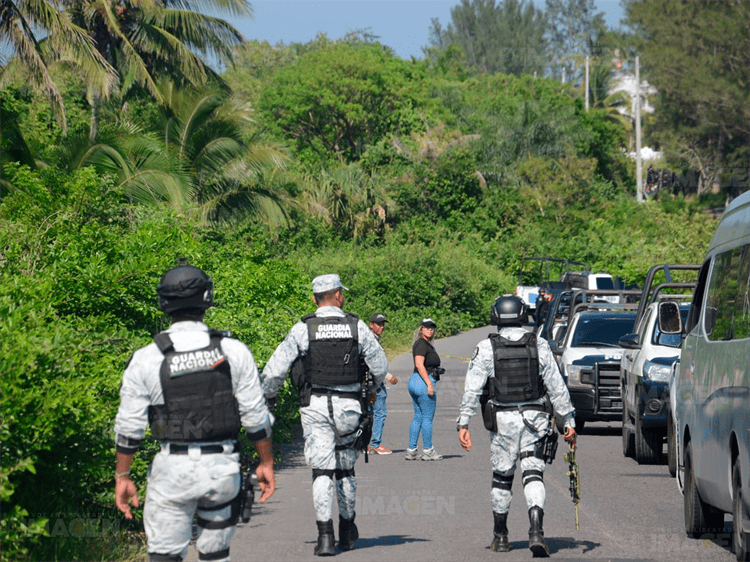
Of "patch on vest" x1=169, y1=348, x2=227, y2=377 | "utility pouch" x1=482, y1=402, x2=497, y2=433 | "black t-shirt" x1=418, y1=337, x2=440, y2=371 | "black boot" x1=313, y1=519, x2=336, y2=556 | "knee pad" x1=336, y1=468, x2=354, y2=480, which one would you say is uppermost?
"black t-shirt" x1=418, y1=337, x2=440, y2=371

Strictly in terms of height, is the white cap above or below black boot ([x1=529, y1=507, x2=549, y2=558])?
above

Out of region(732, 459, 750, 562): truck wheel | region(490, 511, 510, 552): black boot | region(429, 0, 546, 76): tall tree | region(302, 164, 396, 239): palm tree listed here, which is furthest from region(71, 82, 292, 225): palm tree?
region(429, 0, 546, 76): tall tree

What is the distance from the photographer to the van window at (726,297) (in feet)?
23.1

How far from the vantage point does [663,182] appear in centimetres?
4922

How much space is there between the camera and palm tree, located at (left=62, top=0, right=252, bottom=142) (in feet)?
90.0

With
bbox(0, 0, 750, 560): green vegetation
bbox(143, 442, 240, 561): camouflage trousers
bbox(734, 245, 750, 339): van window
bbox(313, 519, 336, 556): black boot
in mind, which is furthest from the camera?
bbox(313, 519, 336, 556): black boot

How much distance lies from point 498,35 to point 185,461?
385ft

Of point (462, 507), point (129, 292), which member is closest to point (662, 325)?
point (462, 507)

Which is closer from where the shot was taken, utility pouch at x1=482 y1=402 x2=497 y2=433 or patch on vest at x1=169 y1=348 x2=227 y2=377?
patch on vest at x1=169 y1=348 x2=227 y2=377

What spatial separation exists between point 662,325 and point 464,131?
5103cm

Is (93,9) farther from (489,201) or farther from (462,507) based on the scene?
(489,201)

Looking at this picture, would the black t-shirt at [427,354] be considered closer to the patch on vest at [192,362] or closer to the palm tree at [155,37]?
the patch on vest at [192,362]

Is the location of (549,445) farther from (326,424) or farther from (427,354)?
(427,354)

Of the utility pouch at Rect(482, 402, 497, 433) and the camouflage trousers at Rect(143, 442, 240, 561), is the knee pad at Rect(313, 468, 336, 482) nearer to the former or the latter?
the utility pouch at Rect(482, 402, 497, 433)
